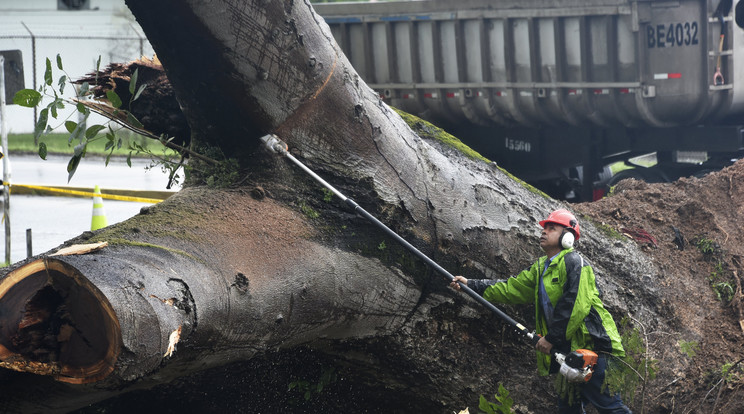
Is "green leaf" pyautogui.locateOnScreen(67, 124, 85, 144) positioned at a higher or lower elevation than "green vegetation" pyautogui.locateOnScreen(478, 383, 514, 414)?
higher

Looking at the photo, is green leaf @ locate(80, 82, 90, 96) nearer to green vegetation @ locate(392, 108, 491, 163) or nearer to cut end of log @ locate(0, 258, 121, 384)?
cut end of log @ locate(0, 258, 121, 384)

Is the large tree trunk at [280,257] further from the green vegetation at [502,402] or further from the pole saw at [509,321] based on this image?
the green vegetation at [502,402]

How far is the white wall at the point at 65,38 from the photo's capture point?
19.5 m

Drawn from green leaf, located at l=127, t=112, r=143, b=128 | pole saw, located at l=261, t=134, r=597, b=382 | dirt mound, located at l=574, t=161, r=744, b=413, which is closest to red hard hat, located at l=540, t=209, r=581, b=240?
pole saw, located at l=261, t=134, r=597, b=382

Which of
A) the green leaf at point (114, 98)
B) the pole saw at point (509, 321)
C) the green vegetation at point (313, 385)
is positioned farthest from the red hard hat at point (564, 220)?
the green leaf at point (114, 98)

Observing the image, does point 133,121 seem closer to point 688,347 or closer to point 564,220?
point 564,220

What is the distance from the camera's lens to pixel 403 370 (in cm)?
420

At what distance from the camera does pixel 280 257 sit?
134 inches

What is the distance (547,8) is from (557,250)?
5252 millimetres

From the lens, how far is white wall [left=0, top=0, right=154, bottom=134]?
19.5 meters

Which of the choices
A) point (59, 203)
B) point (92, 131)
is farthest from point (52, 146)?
point (92, 131)

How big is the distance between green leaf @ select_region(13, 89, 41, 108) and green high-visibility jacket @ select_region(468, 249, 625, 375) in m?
2.14

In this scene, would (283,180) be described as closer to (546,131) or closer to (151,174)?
(546,131)

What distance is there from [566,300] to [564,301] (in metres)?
0.01
